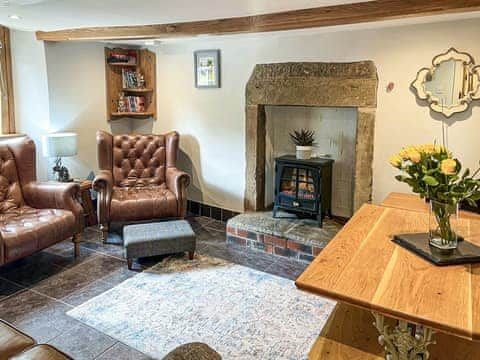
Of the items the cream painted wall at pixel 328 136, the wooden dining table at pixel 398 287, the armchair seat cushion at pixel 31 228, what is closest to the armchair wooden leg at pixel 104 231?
the armchair seat cushion at pixel 31 228

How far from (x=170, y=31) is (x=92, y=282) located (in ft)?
7.20

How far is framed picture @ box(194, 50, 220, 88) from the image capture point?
441cm

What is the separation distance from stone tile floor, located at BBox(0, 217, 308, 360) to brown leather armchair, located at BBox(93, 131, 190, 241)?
1.27 ft

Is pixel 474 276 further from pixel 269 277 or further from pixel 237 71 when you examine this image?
pixel 237 71

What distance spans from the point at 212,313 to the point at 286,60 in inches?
98.3

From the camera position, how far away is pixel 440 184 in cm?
157

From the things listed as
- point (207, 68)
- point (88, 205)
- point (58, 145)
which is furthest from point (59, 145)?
point (207, 68)

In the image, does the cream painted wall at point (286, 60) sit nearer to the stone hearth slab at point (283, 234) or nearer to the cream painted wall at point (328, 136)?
the cream painted wall at point (328, 136)

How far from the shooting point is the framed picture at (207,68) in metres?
4.41

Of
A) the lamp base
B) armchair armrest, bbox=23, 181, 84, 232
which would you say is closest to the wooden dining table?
armchair armrest, bbox=23, 181, 84, 232

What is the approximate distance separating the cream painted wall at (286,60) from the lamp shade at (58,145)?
1235 millimetres

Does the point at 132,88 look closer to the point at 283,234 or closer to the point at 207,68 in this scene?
the point at 207,68

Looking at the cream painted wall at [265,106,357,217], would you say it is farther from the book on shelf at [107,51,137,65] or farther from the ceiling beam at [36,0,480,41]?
the book on shelf at [107,51,137,65]

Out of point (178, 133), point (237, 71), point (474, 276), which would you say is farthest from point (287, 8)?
point (178, 133)
